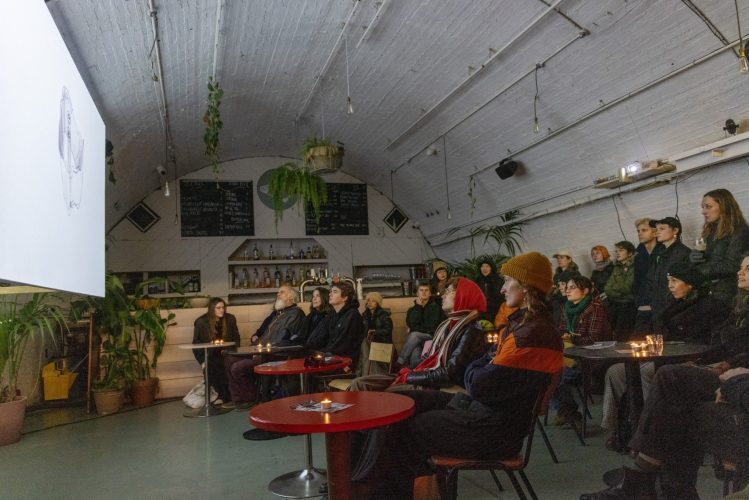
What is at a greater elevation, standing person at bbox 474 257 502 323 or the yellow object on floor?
standing person at bbox 474 257 502 323

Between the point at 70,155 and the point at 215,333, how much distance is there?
4.53 metres

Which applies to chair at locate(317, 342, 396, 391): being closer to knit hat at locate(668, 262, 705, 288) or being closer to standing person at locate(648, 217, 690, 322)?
knit hat at locate(668, 262, 705, 288)

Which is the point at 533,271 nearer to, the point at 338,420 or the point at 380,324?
the point at 338,420

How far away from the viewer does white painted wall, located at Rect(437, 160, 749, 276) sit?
4.79 metres

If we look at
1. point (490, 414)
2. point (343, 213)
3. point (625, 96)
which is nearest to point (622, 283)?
point (625, 96)

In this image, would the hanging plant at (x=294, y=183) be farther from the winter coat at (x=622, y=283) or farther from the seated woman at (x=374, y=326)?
the winter coat at (x=622, y=283)

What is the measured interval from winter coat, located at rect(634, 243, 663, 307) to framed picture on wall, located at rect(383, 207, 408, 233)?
6000 mm

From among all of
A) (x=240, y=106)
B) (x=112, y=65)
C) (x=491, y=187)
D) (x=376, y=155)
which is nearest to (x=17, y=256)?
(x=112, y=65)

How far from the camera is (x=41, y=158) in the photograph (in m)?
1.68

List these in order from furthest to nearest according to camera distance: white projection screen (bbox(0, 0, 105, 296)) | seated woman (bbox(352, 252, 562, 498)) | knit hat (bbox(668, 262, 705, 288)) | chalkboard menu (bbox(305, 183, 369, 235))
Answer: chalkboard menu (bbox(305, 183, 369, 235)) < knit hat (bbox(668, 262, 705, 288)) < seated woman (bbox(352, 252, 562, 498)) < white projection screen (bbox(0, 0, 105, 296))

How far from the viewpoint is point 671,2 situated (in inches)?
164

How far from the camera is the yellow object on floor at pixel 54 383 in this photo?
6430 mm

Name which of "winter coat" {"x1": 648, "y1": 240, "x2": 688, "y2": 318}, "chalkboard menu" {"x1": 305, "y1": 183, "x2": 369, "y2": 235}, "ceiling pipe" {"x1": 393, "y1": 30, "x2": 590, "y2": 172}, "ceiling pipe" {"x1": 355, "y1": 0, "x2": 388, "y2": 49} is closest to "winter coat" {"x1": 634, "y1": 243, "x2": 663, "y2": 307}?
"winter coat" {"x1": 648, "y1": 240, "x2": 688, "y2": 318}

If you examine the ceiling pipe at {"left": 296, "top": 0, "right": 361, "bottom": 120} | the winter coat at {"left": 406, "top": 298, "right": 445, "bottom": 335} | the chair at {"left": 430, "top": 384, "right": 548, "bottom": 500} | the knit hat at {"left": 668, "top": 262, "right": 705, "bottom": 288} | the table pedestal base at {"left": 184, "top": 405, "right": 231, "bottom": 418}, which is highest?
the ceiling pipe at {"left": 296, "top": 0, "right": 361, "bottom": 120}
